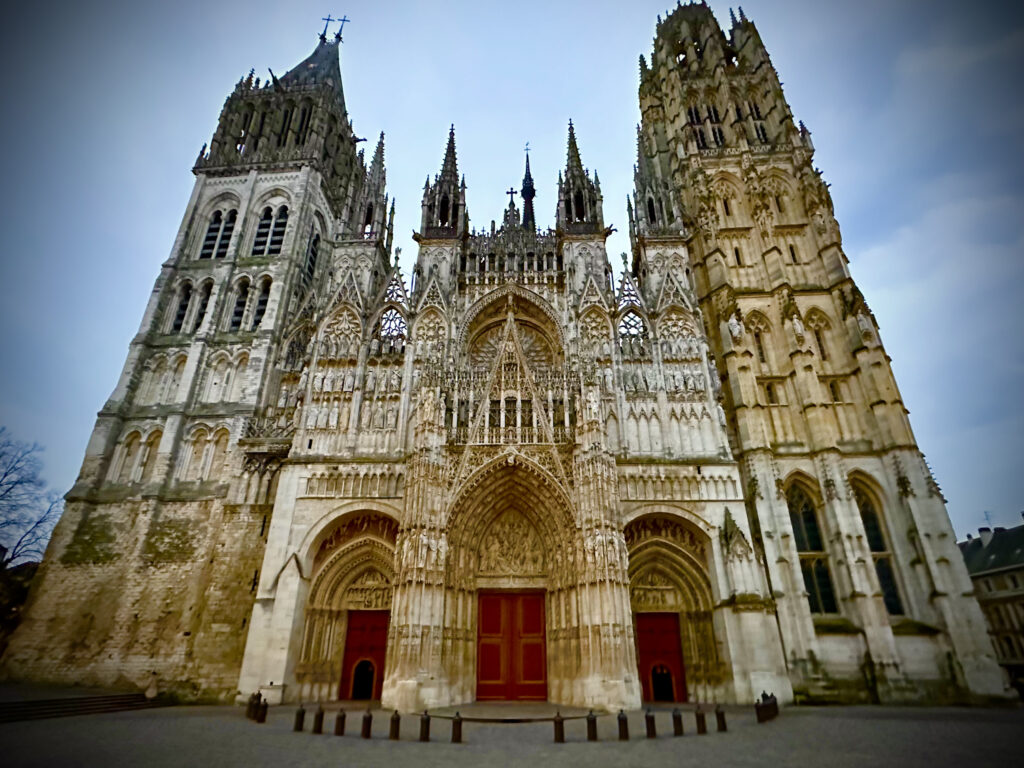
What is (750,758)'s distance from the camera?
8594mm

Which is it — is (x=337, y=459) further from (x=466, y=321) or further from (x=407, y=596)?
(x=466, y=321)

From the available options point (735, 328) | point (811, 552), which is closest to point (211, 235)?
point (735, 328)

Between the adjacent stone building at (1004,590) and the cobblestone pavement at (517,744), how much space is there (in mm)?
31069

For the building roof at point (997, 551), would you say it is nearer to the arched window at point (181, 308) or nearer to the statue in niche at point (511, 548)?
the statue in niche at point (511, 548)

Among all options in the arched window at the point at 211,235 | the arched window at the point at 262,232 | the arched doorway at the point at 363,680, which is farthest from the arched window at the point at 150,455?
the arched doorway at the point at 363,680

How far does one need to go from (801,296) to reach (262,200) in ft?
102

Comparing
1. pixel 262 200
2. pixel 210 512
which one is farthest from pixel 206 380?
pixel 262 200

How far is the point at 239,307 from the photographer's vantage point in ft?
91.0

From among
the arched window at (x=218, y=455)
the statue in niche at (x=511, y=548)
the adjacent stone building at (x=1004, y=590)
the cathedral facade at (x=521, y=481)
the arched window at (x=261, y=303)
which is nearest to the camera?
the cathedral facade at (x=521, y=481)

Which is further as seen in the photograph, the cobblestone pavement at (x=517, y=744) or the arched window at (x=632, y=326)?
the arched window at (x=632, y=326)

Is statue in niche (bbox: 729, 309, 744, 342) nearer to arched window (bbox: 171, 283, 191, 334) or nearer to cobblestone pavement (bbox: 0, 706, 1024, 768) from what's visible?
cobblestone pavement (bbox: 0, 706, 1024, 768)

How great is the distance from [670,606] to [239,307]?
26231 mm

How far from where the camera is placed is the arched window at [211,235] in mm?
29297

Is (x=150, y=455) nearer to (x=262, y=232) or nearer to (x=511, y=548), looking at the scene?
(x=262, y=232)
